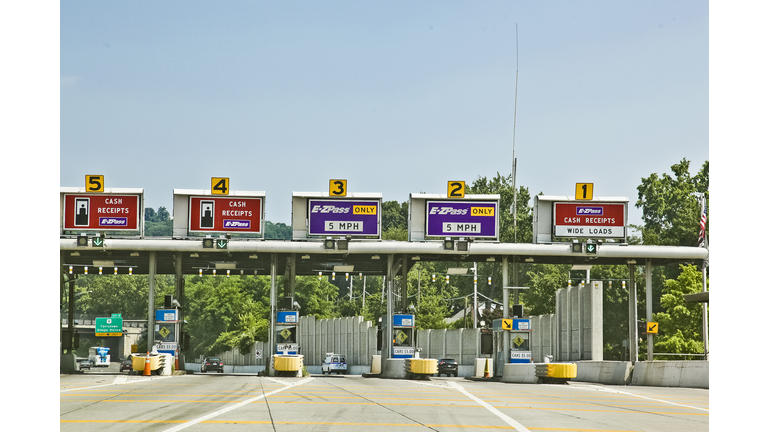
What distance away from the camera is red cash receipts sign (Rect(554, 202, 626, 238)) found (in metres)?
37.3

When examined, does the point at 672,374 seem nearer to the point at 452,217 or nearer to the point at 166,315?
the point at 452,217

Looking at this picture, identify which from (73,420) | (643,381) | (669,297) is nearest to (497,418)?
(73,420)

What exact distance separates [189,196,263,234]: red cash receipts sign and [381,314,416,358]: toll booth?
7344 mm

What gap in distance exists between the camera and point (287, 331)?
38.7m

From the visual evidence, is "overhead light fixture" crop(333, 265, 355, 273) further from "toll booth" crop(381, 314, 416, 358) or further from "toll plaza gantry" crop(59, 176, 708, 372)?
"toll plaza gantry" crop(59, 176, 708, 372)

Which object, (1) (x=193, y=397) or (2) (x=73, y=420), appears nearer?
(2) (x=73, y=420)

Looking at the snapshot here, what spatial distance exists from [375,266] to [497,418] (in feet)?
107

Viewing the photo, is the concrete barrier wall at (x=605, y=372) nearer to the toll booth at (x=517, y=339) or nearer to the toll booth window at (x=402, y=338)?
the toll booth at (x=517, y=339)

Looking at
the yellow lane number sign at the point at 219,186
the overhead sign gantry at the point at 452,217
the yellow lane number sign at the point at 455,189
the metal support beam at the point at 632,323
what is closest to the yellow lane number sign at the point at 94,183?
the yellow lane number sign at the point at 219,186

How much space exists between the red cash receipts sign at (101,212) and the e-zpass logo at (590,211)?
746 inches

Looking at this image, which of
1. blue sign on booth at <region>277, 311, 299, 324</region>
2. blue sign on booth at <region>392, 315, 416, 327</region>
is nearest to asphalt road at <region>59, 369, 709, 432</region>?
blue sign on booth at <region>392, 315, 416, 327</region>

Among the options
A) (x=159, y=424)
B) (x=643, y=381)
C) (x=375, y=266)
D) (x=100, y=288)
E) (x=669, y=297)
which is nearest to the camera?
(x=159, y=424)
